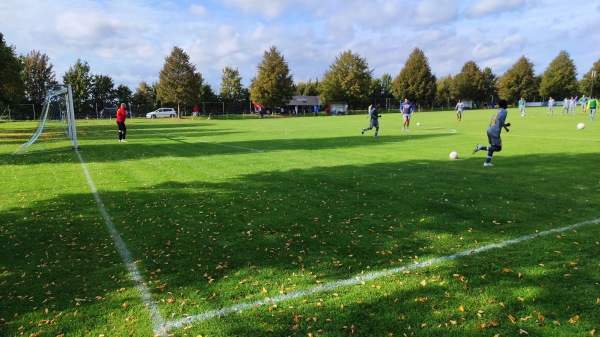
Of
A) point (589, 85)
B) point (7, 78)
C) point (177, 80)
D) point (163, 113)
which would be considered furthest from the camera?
point (589, 85)

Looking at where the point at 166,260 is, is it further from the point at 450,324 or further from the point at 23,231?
the point at 450,324

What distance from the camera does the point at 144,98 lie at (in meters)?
79.7

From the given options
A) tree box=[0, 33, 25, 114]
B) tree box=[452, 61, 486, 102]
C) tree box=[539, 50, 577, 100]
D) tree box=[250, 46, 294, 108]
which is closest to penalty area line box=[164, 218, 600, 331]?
tree box=[0, 33, 25, 114]

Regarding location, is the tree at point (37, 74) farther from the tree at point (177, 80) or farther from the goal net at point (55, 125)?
the goal net at point (55, 125)

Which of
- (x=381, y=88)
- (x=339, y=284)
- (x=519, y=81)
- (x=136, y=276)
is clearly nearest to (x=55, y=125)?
(x=136, y=276)

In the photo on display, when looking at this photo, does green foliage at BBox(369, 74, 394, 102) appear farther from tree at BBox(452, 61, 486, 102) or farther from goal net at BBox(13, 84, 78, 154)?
goal net at BBox(13, 84, 78, 154)

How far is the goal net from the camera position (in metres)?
19.2

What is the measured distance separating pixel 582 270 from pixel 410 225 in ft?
7.97

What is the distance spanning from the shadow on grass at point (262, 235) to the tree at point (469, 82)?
3861 inches

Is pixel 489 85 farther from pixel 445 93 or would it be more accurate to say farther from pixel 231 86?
pixel 231 86

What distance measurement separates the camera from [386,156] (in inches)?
571

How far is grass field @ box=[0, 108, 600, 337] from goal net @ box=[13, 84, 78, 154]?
9.16 meters

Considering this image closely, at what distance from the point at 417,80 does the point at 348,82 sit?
57.1ft

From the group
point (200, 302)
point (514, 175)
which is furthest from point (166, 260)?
point (514, 175)
